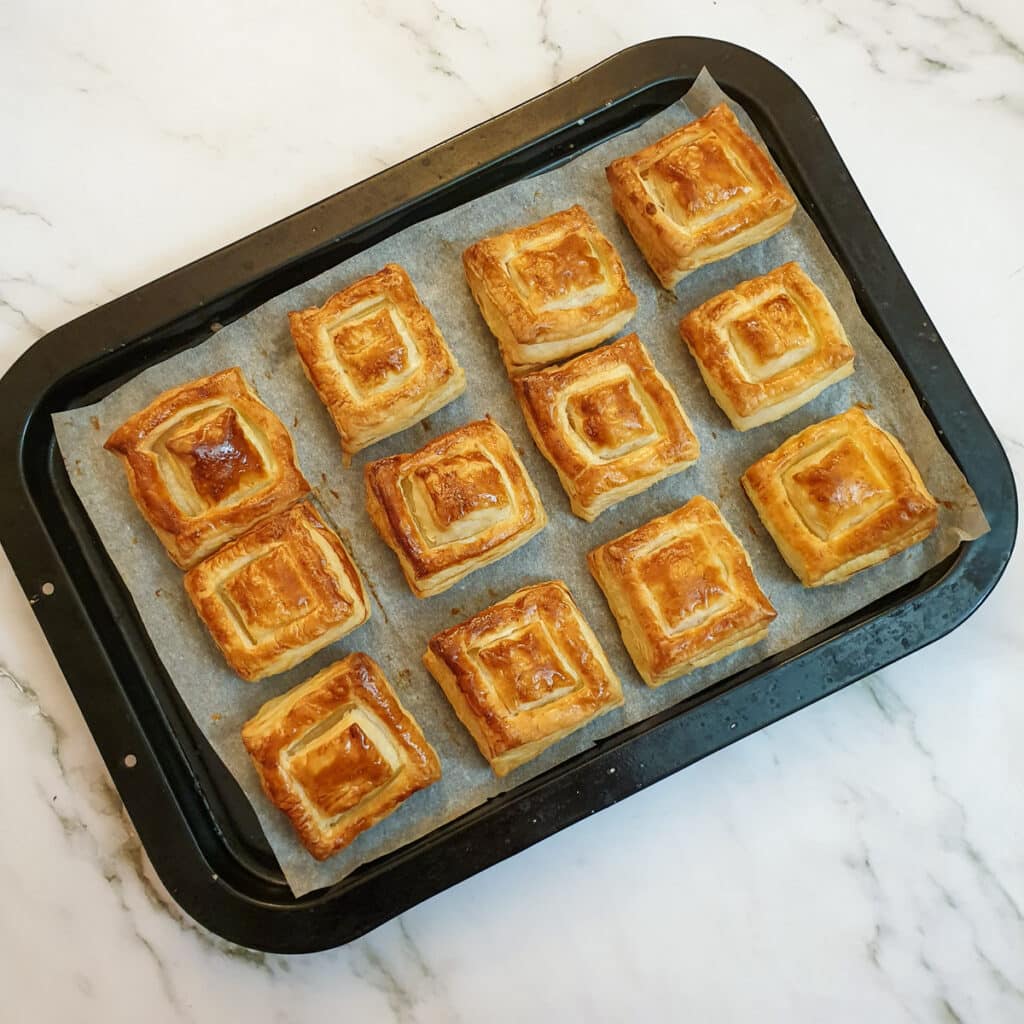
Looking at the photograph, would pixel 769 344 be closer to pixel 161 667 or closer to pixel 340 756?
pixel 340 756

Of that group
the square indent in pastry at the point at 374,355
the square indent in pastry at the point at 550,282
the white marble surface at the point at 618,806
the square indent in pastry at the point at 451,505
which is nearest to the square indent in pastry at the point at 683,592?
the square indent in pastry at the point at 451,505

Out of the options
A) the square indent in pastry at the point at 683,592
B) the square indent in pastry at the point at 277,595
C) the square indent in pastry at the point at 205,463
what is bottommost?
the square indent in pastry at the point at 683,592

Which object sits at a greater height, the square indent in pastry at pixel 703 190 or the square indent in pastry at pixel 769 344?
the square indent in pastry at pixel 703 190

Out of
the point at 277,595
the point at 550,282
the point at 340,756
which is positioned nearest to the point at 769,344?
the point at 550,282

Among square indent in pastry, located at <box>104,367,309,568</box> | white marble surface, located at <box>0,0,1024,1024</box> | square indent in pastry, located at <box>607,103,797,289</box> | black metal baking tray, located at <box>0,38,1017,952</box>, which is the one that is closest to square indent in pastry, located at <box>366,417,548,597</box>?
square indent in pastry, located at <box>104,367,309,568</box>

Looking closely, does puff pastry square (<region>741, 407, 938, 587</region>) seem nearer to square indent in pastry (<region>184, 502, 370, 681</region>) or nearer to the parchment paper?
the parchment paper

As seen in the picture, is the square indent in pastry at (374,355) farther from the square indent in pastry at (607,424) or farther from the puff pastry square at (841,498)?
the puff pastry square at (841,498)

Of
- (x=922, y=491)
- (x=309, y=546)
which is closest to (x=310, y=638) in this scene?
(x=309, y=546)
